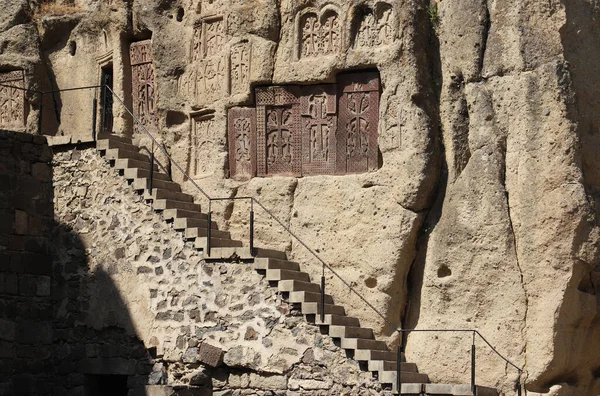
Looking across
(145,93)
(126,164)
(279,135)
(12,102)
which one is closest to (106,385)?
(126,164)

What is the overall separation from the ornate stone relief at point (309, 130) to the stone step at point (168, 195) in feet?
2.57

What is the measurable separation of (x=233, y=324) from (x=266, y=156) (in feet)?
10.4

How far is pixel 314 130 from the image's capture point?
20.0 metres

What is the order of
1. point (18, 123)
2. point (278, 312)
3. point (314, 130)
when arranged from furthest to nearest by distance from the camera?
point (18, 123)
point (314, 130)
point (278, 312)

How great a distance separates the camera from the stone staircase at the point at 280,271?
1719 centimetres

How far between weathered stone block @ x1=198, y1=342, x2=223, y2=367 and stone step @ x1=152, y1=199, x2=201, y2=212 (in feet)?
6.90

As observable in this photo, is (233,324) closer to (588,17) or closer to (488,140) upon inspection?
(488,140)

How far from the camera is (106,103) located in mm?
22109

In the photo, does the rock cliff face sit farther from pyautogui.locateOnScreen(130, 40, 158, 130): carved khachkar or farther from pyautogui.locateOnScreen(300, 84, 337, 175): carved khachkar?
pyautogui.locateOnScreen(130, 40, 158, 130): carved khachkar

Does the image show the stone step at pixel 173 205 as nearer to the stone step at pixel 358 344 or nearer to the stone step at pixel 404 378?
the stone step at pixel 358 344

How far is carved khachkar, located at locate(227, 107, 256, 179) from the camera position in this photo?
803 inches

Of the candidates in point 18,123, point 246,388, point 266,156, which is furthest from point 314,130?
point 18,123

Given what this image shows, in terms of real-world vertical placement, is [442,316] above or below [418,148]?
below

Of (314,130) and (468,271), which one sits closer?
(468,271)
